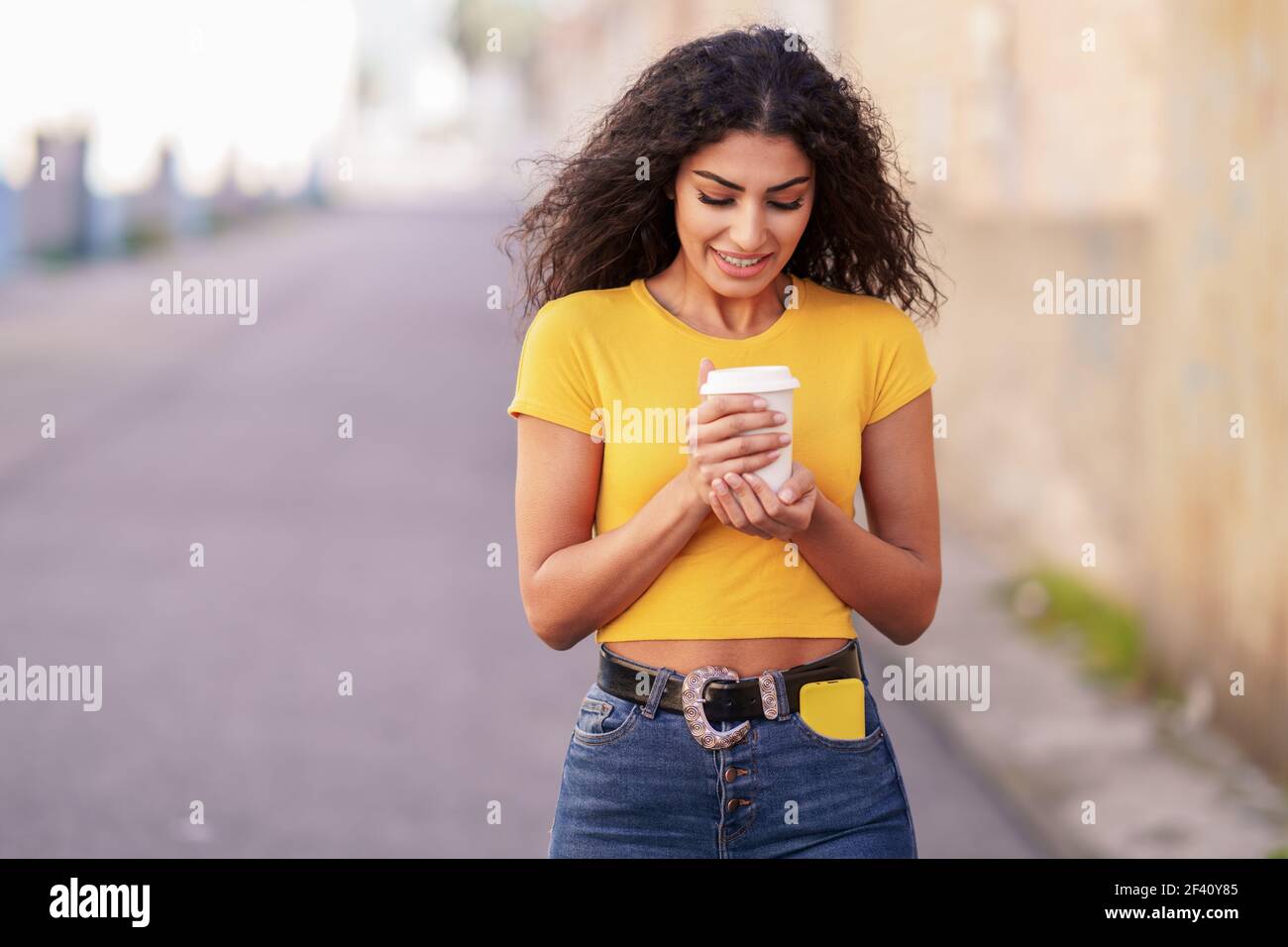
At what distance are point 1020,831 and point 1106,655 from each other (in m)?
1.66

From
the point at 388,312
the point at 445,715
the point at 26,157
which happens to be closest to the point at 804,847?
the point at 445,715

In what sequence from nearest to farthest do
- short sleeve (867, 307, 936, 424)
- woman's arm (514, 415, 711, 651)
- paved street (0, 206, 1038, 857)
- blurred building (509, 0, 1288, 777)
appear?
1. woman's arm (514, 415, 711, 651)
2. short sleeve (867, 307, 936, 424)
3. paved street (0, 206, 1038, 857)
4. blurred building (509, 0, 1288, 777)

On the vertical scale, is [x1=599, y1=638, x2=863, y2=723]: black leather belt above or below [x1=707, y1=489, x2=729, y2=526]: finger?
below

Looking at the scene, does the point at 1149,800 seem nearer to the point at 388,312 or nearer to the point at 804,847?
the point at 804,847

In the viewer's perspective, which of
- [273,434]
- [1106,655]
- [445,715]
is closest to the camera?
[445,715]

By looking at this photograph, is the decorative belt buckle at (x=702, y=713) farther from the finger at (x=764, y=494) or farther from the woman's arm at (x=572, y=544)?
the finger at (x=764, y=494)

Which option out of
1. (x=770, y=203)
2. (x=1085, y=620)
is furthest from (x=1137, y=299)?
(x=770, y=203)

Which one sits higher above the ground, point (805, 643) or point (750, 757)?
point (805, 643)

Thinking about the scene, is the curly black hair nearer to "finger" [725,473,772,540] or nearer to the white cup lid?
the white cup lid

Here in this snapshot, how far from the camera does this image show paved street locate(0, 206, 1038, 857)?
16.9 feet

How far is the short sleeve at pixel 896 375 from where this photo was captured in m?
2.33

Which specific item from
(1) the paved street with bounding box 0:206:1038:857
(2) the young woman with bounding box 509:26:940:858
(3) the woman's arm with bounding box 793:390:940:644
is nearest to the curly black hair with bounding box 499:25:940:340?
(2) the young woman with bounding box 509:26:940:858

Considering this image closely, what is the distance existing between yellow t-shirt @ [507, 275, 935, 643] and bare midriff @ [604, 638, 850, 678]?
0.05 ft

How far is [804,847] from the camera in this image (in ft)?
7.47
